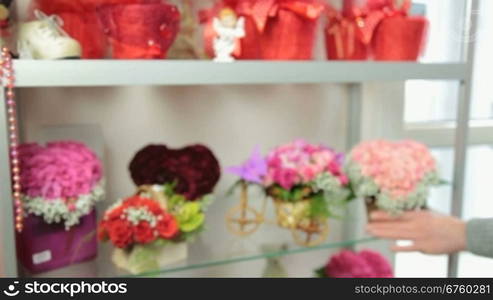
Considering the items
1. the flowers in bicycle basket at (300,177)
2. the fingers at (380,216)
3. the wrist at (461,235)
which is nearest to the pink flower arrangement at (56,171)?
the flowers in bicycle basket at (300,177)

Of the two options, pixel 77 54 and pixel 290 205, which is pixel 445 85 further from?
pixel 77 54

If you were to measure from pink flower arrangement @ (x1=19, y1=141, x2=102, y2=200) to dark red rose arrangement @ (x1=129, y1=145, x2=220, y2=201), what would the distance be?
0.08 metres

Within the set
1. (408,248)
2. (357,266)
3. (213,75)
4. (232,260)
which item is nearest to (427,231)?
(408,248)

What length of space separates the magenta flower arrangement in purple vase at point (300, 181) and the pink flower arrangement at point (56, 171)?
0.79 feet

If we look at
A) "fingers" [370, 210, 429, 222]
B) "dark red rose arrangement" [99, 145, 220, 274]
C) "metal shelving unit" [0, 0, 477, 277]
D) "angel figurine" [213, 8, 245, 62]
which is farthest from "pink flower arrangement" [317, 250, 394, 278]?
"angel figurine" [213, 8, 245, 62]

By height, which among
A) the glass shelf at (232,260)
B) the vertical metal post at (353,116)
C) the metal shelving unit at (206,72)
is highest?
the metal shelving unit at (206,72)

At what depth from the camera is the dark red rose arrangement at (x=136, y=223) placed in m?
0.62

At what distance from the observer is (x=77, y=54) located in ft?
Answer: 1.92

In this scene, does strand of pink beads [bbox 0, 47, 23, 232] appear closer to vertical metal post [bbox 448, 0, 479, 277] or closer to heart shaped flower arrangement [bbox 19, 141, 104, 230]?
heart shaped flower arrangement [bbox 19, 141, 104, 230]

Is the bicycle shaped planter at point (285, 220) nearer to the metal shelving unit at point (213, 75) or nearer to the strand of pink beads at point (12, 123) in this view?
the metal shelving unit at point (213, 75)

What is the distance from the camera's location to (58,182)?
2.02 feet

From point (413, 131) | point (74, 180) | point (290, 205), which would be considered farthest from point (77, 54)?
point (413, 131)

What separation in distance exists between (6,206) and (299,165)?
0.44 metres

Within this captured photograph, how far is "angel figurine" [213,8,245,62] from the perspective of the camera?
0.66 m
